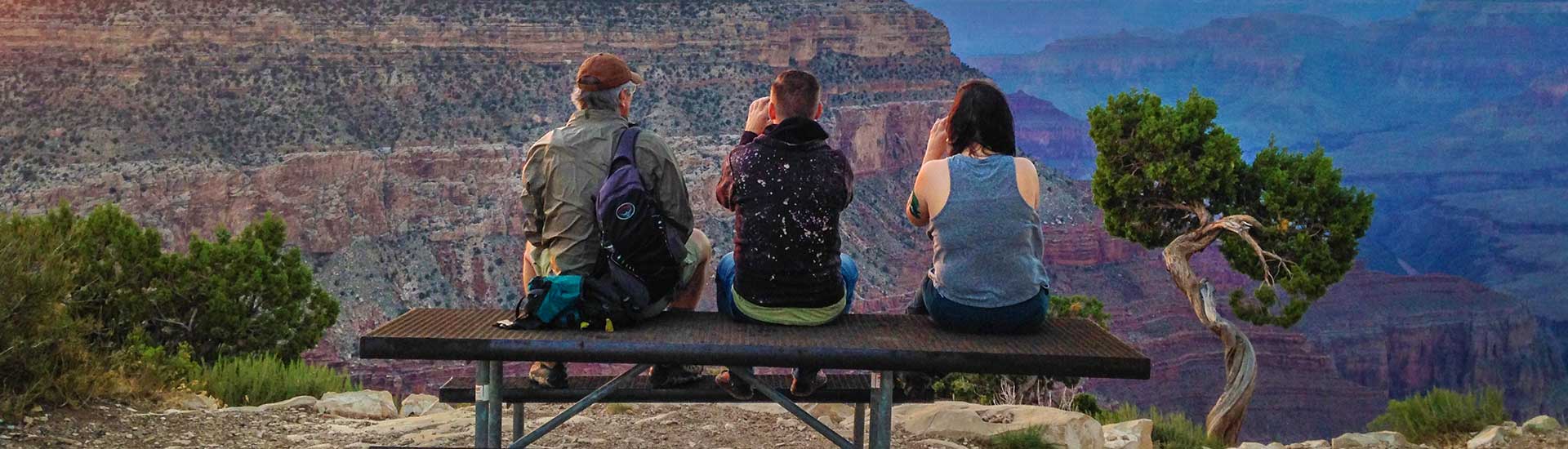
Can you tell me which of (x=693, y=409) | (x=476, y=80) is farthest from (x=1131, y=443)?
(x=476, y=80)

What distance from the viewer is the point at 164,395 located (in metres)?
8.37

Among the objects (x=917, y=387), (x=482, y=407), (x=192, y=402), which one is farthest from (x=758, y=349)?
(x=192, y=402)

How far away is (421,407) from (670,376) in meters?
3.63

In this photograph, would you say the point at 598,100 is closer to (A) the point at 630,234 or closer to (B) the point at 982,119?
(A) the point at 630,234

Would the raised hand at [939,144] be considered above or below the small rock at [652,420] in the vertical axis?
above

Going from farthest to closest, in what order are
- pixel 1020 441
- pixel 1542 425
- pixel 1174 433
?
pixel 1174 433 < pixel 1542 425 < pixel 1020 441

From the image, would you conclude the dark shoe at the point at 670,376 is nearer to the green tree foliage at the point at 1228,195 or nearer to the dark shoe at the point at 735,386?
the dark shoe at the point at 735,386

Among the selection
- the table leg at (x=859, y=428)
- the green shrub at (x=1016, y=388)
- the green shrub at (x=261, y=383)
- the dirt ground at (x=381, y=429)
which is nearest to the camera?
the table leg at (x=859, y=428)

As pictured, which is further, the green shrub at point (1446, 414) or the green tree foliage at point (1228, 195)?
the green tree foliage at point (1228, 195)

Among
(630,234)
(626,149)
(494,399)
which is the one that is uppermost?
(626,149)

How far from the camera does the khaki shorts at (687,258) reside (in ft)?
20.3

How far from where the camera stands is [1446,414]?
32.4ft

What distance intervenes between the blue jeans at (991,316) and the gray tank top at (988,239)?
0.02 m

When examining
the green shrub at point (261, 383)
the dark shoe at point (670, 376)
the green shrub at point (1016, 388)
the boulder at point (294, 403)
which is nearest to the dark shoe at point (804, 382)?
the dark shoe at point (670, 376)
